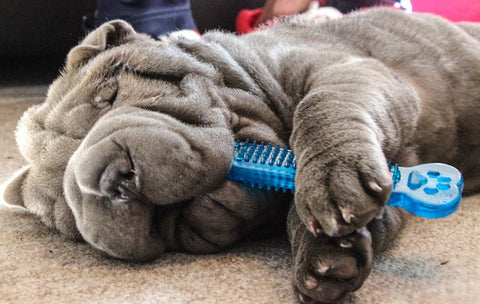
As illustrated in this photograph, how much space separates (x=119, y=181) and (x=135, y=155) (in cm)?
6

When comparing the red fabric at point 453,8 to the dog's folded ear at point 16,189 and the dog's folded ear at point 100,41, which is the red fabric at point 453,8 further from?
the dog's folded ear at point 16,189

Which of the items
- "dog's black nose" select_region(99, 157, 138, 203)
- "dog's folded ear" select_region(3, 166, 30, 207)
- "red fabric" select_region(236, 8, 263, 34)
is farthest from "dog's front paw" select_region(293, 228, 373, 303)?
"red fabric" select_region(236, 8, 263, 34)

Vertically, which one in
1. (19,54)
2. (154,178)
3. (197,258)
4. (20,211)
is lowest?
(19,54)

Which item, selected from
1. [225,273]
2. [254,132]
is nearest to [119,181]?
[225,273]

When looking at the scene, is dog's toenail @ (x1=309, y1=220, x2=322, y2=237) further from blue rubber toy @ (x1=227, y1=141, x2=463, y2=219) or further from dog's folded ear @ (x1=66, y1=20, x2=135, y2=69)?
dog's folded ear @ (x1=66, y1=20, x2=135, y2=69)

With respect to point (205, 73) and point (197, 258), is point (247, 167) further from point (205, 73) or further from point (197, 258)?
point (205, 73)

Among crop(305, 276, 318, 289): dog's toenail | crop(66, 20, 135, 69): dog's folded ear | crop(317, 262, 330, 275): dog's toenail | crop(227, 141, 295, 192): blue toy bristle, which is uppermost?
crop(66, 20, 135, 69): dog's folded ear

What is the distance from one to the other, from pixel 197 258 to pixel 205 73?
45 cm

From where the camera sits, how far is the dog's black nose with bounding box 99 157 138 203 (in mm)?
1147

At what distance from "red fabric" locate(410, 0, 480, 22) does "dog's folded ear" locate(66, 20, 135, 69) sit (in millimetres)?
1523

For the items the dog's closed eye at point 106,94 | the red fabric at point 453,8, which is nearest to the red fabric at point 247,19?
the red fabric at point 453,8

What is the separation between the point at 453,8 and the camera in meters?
2.73

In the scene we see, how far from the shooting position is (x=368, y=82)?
1.46 m

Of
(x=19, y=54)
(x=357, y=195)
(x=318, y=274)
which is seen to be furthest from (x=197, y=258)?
(x=19, y=54)
